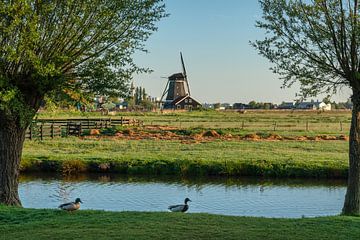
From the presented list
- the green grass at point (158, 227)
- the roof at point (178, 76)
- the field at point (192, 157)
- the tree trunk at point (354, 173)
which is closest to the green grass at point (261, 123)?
the field at point (192, 157)

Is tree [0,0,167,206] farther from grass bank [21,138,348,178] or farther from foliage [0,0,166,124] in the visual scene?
grass bank [21,138,348,178]

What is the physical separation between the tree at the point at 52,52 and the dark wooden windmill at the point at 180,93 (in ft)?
382

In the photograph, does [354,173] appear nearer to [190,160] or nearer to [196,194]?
[196,194]

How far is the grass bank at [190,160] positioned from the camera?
92.3ft

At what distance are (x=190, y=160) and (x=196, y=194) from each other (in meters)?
7.23

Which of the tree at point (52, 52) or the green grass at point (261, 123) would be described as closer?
the tree at point (52, 52)

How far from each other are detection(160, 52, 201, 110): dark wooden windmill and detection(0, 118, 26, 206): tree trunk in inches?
4609

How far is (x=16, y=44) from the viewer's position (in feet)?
44.4

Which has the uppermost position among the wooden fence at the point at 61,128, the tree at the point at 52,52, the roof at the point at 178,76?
the roof at the point at 178,76

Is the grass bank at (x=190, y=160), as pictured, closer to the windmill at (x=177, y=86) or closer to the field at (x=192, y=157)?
the field at (x=192, y=157)

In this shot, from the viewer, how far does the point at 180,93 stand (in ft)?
439

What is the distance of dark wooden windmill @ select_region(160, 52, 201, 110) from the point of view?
132250 millimetres

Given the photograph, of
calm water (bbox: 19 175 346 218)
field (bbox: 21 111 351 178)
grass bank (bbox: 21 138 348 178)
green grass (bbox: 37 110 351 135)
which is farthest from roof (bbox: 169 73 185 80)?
calm water (bbox: 19 175 346 218)

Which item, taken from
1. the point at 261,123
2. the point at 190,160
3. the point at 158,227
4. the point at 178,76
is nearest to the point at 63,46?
the point at 158,227
